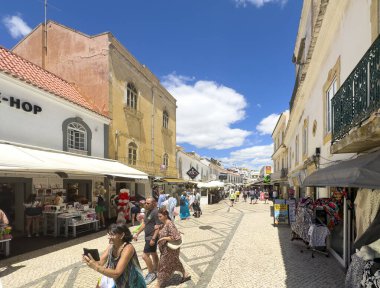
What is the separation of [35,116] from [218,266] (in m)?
8.72

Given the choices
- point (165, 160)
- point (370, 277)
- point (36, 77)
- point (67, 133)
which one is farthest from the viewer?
point (165, 160)

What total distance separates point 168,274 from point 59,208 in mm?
6569

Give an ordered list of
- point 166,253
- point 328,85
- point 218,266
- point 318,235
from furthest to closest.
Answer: point 328,85
point 318,235
point 218,266
point 166,253

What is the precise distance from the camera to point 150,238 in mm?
5895

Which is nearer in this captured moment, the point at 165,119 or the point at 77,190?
Answer: the point at 77,190

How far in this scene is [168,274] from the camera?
17.8ft

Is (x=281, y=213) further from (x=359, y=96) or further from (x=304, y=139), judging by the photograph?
(x=359, y=96)

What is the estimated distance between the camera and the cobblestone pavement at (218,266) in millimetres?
5703

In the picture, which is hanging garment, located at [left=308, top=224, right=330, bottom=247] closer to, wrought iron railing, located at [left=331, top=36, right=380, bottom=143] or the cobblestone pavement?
the cobblestone pavement

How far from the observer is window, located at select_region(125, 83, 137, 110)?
57.5 feet

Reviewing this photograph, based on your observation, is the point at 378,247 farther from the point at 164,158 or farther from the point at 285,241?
the point at 164,158

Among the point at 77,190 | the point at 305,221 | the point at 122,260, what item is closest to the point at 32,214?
the point at 77,190

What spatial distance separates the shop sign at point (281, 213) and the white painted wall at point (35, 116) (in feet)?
32.2

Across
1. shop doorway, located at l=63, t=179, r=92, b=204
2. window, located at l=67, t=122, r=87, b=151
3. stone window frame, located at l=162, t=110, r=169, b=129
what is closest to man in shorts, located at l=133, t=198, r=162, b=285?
shop doorway, located at l=63, t=179, r=92, b=204
